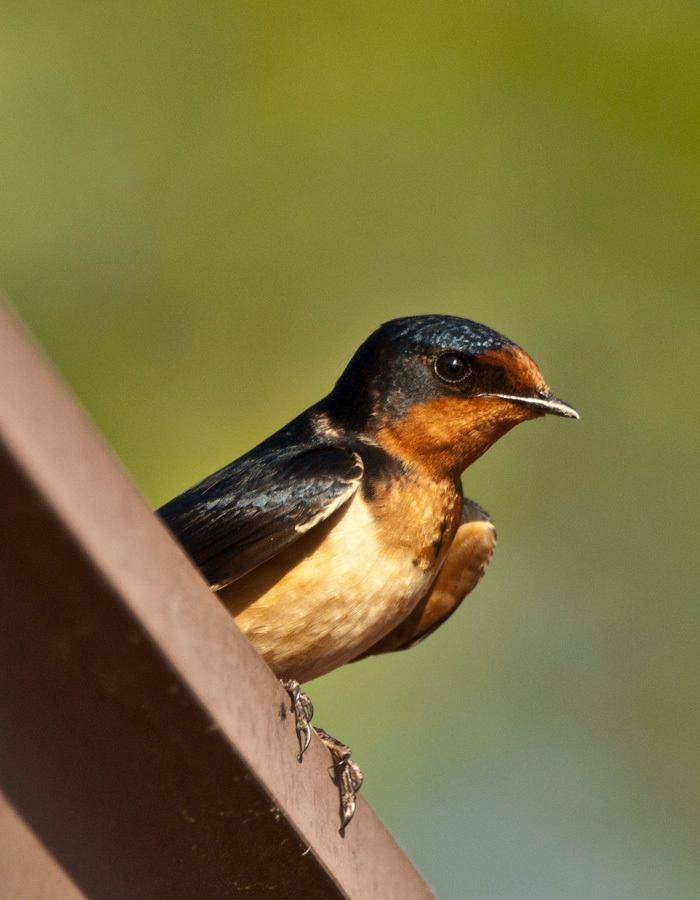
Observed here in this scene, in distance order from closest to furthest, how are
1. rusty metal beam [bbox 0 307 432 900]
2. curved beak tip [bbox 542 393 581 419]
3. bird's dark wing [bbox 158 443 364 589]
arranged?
1. rusty metal beam [bbox 0 307 432 900]
2. bird's dark wing [bbox 158 443 364 589]
3. curved beak tip [bbox 542 393 581 419]

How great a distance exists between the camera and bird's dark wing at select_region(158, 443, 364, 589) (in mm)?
2291

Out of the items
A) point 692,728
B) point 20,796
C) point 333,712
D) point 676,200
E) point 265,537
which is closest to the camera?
point 20,796

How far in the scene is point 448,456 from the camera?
103 inches

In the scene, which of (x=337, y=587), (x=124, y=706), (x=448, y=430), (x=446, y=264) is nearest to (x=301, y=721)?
(x=124, y=706)

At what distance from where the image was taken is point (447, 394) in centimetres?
263

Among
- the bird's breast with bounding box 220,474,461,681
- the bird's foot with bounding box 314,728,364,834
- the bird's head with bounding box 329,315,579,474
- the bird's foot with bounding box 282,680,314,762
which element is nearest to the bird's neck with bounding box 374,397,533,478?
the bird's head with bounding box 329,315,579,474

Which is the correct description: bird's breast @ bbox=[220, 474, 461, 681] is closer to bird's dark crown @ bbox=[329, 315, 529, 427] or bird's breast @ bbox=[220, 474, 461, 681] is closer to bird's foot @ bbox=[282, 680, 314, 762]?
bird's dark crown @ bbox=[329, 315, 529, 427]

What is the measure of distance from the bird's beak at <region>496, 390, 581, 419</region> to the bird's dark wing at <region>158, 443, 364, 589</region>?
0.92ft

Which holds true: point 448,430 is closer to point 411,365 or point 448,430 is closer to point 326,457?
point 411,365

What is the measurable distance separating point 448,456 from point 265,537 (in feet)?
1.42

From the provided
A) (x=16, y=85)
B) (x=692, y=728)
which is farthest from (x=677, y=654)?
(x=16, y=85)

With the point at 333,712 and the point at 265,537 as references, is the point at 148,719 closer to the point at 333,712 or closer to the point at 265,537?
the point at 265,537

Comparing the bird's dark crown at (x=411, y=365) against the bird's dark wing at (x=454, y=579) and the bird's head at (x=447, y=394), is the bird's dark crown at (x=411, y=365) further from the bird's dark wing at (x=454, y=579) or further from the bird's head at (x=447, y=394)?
the bird's dark wing at (x=454, y=579)

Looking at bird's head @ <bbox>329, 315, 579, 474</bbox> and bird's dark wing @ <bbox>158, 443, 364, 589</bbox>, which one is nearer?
bird's dark wing @ <bbox>158, 443, 364, 589</bbox>
